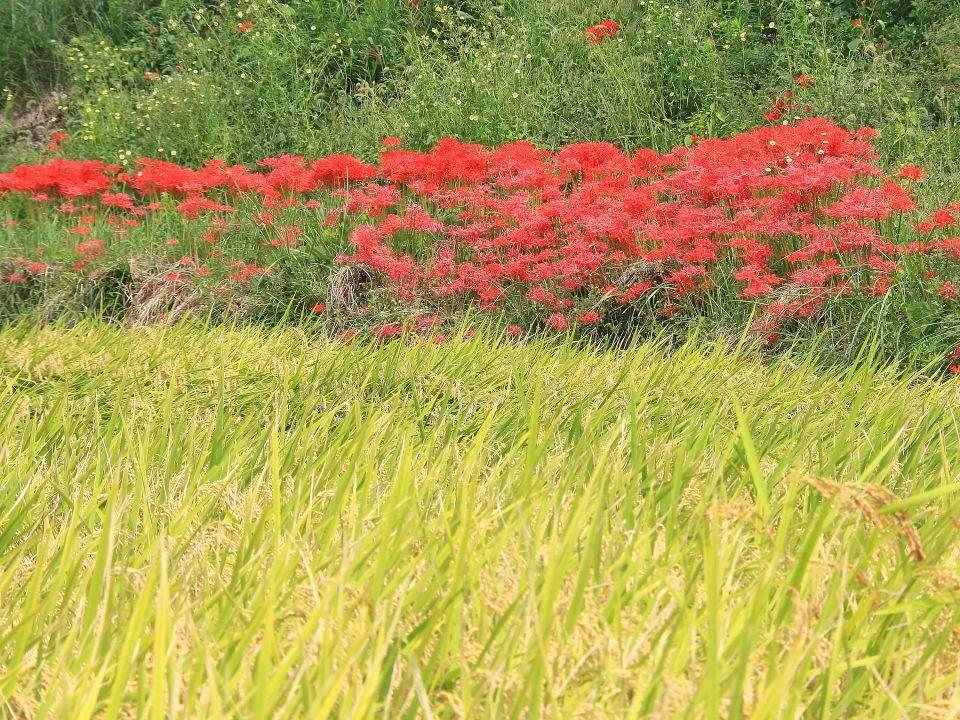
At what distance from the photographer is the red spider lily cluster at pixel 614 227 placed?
486 centimetres

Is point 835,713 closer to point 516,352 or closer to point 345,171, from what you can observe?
point 516,352

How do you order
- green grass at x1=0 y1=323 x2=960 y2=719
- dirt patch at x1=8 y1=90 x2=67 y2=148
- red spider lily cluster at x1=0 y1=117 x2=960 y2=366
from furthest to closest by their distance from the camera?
dirt patch at x1=8 y1=90 x2=67 y2=148 → red spider lily cluster at x1=0 y1=117 x2=960 y2=366 → green grass at x1=0 y1=323 x2=960 y2=719

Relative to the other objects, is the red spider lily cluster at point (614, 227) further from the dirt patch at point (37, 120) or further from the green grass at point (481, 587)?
the dirt patch at point (37, 120)

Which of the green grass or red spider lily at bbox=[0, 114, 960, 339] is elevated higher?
the green grass

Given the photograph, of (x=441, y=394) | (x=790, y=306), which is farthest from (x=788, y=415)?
(x=790, y=306)

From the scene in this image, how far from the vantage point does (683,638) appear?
3.74 feet

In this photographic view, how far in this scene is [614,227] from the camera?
5.22m

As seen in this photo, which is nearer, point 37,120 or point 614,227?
point 614,227

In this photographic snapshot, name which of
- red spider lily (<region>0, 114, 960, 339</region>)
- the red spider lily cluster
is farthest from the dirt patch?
the red spider lily cluster

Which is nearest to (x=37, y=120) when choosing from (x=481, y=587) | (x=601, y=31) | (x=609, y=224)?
(x=601, y=31)

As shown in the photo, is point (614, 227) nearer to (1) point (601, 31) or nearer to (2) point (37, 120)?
(1) point (601, 31)

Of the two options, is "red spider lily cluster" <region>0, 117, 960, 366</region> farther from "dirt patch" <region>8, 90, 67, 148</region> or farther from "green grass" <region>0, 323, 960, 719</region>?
"dirt patch" <region>8, 90, 67, 148</region>

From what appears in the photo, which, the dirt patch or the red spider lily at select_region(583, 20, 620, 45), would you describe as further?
the dirt patch

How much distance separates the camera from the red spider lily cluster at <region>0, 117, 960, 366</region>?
191 inches
